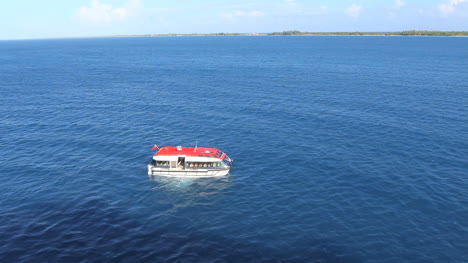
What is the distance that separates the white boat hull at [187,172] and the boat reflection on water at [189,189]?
0.71 metres

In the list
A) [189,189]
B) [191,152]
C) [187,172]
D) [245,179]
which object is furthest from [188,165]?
[245,179]

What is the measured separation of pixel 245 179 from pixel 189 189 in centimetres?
976

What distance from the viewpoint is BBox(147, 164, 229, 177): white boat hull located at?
59.5 meters

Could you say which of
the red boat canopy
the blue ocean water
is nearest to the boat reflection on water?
the blue ocean water

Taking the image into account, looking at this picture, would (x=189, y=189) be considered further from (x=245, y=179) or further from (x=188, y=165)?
(x=245, y=179)

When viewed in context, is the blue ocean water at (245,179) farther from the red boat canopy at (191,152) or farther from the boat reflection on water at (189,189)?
the red boat canopy at (191,152)

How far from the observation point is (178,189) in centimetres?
5609

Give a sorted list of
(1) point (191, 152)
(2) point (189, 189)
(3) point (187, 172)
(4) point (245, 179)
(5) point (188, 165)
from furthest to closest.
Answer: (1) point (191, 152), (5) point (188, 165), (3) point (187, 172), (4) point (245, 179), (2) point (189, 189)

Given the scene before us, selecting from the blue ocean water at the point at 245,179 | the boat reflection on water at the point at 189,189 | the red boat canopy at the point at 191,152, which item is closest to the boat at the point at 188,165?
the red boat canopy at the point at 191,152

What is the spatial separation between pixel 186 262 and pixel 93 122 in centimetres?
6056

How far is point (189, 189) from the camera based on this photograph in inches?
2211

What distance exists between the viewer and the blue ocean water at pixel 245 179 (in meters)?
41.6

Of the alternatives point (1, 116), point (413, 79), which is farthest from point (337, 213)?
point (413, 79)

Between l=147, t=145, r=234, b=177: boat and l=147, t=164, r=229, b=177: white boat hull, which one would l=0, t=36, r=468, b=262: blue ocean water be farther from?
l=147, t=145, r=234, b=177: boat
